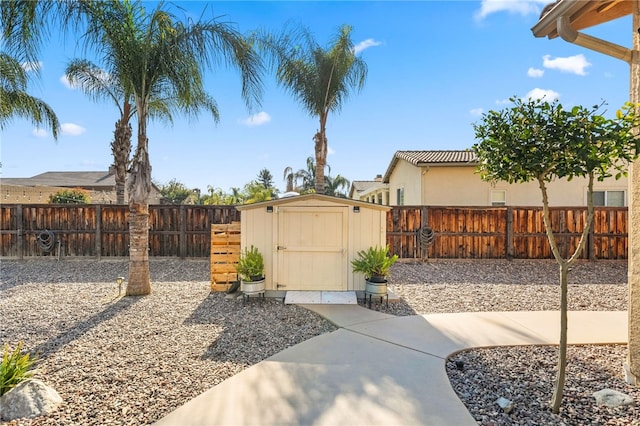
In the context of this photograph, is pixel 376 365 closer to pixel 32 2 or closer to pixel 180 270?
pixel 32 2

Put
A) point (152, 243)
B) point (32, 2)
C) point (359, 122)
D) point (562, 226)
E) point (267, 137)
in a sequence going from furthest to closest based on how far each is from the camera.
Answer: point (267, 137) → point (359, 122) → point (152, 243) → point (562, 226) → point (32, 2)

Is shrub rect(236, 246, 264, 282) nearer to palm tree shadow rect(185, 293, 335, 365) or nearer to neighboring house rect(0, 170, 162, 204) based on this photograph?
palm tree shadow rect(185, 293, 335, 365)

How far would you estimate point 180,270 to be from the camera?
9688 millimetres

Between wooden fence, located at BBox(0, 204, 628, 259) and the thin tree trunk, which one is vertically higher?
the thin tree trunk

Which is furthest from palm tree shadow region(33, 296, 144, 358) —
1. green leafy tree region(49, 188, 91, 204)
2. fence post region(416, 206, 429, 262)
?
green leafy tree region(49, 188, 91, 204)

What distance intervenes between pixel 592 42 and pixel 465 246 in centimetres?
809

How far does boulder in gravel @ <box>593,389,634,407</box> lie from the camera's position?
287cm

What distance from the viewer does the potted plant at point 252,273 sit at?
6352mm

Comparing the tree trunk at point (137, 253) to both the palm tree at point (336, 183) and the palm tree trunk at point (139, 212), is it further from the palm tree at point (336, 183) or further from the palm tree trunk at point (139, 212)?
the palm tree at point (336, 183)

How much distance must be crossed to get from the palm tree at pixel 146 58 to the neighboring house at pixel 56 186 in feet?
60.7

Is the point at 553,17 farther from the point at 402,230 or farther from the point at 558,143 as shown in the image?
the point at 402,230

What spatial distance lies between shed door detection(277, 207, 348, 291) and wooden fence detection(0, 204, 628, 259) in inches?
172

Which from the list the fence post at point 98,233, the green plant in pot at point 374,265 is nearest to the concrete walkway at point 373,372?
the green plant in pot at point 374,265

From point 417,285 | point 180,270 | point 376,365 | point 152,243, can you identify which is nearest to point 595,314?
point 417,285
